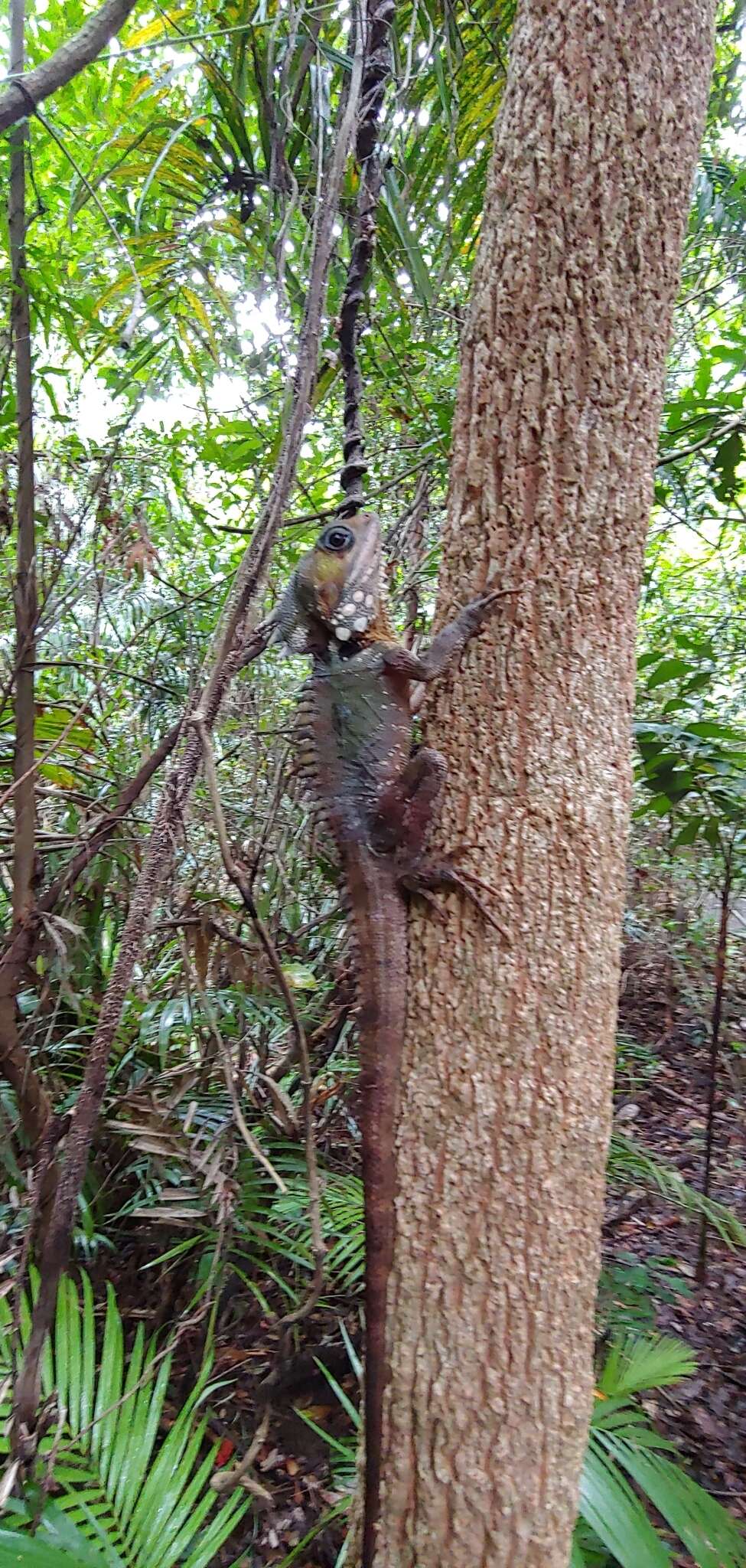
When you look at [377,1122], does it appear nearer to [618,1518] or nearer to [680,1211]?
[618,1518]

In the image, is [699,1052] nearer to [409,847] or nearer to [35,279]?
[409,847]

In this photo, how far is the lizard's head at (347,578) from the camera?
2168mm

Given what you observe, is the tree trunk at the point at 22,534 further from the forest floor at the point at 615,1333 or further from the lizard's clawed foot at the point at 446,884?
the forest floor at the point at 615,1333

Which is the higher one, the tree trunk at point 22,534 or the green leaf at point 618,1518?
the tree trunk at point 22,534

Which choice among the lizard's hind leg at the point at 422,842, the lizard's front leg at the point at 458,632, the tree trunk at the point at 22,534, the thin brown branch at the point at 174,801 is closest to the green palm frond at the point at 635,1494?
the thin brown branch at the point at 174,801

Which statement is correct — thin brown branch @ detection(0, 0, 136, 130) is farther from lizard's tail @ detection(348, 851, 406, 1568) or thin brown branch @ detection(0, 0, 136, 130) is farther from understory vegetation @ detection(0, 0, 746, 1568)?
lizard's tail @ detection(348, 851, 406, 1568)

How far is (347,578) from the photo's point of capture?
2.18 meters

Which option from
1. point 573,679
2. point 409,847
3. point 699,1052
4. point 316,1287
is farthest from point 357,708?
point 699,1052

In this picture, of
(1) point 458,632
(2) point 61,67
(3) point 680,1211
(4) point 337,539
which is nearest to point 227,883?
(4) point 337,539

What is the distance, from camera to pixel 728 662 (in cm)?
427

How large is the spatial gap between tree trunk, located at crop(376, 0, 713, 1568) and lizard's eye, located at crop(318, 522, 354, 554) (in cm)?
59

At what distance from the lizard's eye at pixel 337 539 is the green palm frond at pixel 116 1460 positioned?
6.21ft

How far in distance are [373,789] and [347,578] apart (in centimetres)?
61

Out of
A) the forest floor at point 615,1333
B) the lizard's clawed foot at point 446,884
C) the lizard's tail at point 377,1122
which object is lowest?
the forest floor at point 615,1333
